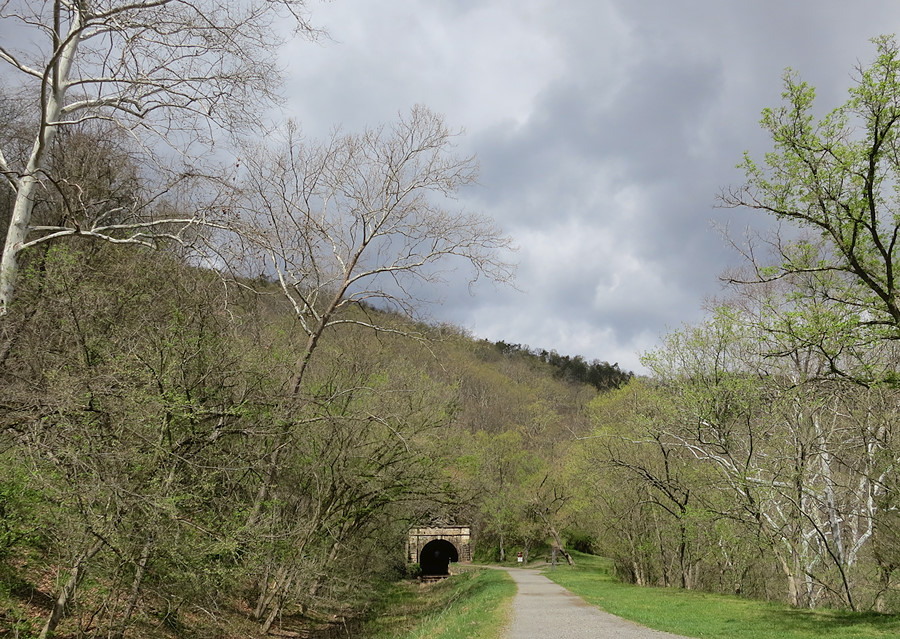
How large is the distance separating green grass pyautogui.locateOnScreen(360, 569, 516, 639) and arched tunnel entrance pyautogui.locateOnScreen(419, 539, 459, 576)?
847 inches

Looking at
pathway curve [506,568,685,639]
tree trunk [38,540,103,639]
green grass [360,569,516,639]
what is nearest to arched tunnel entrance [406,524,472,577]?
green grass [360,569,516,639]

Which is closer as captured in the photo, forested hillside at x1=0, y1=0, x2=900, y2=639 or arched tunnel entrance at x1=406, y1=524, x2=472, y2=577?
forested hillside at x1=0, y1=0, x2=900, y2=639

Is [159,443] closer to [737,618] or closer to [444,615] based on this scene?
[737,618]

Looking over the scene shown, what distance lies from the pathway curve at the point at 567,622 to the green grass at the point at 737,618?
468mm

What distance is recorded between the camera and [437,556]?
186ft

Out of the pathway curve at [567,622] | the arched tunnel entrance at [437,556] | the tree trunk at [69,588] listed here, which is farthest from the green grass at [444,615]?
the arched tunnel entrance at [437,556]

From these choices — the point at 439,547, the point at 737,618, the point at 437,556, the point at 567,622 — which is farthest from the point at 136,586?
the point at 437,556

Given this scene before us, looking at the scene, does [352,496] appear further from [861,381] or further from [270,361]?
[861,381]

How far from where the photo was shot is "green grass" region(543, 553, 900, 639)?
9.34 metres

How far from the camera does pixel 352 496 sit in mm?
15016

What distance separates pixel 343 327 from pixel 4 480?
8.54 meters

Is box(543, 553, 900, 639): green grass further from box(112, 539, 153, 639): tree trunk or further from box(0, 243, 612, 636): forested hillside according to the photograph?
box(112, 539, 153, 639): tree trunk

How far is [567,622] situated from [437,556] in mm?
48077

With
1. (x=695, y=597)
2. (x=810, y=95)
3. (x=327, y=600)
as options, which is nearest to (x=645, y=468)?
(x=695, y=597)
